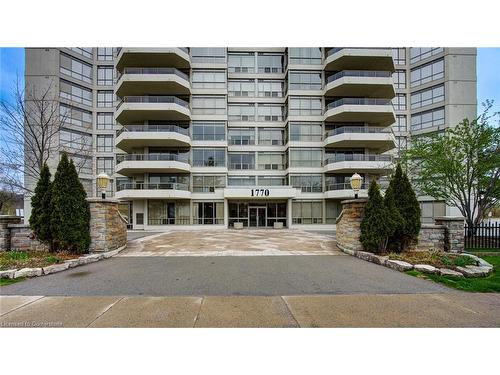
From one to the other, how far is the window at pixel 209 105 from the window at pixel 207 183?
7.31 metres

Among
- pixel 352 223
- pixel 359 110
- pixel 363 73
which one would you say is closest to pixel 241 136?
pixel 359 110

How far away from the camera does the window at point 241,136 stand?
27.0 m

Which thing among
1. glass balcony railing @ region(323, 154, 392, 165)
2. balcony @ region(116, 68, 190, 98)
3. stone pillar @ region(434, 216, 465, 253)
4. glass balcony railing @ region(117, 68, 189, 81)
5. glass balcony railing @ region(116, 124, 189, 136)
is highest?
glass balcony railing @ region(117, 68, 189, 81)

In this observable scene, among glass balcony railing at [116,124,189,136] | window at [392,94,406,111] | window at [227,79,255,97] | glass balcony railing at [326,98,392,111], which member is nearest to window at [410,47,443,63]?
window at [392,94,406,111]

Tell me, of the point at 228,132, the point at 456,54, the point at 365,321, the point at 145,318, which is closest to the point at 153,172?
the point at 228,132

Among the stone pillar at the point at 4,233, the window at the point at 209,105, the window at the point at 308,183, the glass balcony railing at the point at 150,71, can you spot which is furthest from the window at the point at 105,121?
the window at the point at 308,183

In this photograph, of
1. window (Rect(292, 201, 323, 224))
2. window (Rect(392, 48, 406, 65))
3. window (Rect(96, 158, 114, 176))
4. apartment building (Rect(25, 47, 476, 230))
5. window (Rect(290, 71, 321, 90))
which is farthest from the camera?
window (Rect(392, 48, 406, 65))

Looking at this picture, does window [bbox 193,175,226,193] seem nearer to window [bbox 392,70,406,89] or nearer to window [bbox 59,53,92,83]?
window [bbox 59,53,92,83]

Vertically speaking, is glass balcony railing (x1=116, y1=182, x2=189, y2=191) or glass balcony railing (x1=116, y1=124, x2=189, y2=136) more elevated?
glass balcony railing (x1=116, y1=124, x2=189, y2=136)

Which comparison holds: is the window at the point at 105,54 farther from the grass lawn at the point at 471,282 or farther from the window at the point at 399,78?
the grass lawn at the point at 471,282

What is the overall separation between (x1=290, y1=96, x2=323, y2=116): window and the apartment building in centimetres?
11

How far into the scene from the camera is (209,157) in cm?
2597

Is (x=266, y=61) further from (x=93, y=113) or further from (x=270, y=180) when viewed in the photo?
(x=93, y=113)

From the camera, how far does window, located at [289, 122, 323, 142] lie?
26391 millimetres
